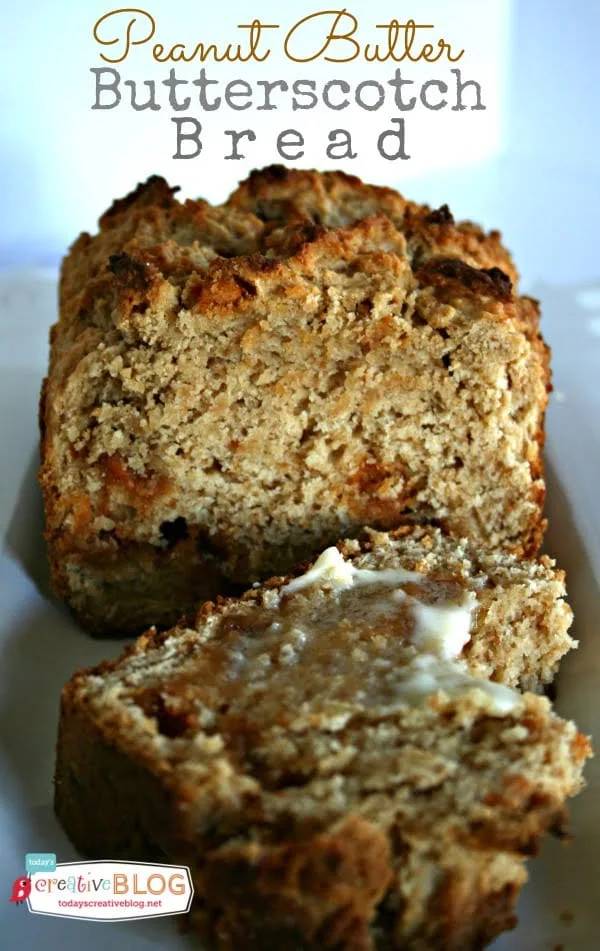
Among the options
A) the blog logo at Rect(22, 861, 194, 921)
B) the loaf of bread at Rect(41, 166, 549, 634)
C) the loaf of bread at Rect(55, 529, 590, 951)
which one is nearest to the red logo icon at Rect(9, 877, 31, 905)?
the blog logo at Rect(22, 861, 194, 921)

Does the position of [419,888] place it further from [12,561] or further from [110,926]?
[12,561]

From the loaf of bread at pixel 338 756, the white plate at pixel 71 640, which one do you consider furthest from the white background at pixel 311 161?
the loaf of bread at pixel 338 756

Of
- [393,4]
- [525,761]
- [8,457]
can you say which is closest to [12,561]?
[8,457]

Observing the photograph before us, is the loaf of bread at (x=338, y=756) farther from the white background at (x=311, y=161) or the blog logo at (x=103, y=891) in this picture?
the white background at (x=311, y=161)

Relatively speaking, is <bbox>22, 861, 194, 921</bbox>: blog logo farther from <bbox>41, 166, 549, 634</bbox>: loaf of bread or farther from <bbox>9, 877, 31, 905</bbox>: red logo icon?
<bbox>41, 166, 549, 634</bbox>: loaf of bread

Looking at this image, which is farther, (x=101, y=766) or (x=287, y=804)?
(x=101, y=766)
